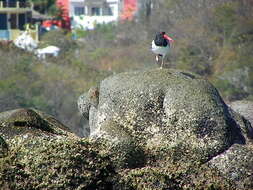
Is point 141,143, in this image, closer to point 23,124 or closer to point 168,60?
point 23,124

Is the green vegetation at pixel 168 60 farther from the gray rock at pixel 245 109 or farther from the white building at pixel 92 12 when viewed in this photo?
the gray rock at pixel 245 109

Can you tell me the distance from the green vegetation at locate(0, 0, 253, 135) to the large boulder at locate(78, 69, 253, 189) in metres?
19.7

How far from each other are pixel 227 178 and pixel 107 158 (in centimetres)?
137

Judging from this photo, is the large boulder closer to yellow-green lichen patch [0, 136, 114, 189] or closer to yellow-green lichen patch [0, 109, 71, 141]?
yellow-green lichen patch [0, 109, 71, 141]

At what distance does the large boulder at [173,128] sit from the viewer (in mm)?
10883

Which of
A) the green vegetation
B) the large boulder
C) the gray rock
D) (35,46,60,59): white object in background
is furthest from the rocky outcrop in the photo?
(35,46,60,59): white object in background

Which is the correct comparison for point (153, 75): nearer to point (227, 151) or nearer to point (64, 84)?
point (227, 151)

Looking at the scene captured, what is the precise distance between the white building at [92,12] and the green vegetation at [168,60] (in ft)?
50.3

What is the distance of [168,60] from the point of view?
121 ft

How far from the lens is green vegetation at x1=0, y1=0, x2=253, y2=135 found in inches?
1345

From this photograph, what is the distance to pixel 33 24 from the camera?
185 ft

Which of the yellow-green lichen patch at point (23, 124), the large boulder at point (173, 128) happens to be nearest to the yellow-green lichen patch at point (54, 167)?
the yellow-green lichen patch at point (23, 124)

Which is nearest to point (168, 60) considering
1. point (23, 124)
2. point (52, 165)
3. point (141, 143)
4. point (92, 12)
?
point (141, 143)

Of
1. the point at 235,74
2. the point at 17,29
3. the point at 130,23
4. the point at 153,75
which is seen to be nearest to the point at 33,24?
the point at 17,29
